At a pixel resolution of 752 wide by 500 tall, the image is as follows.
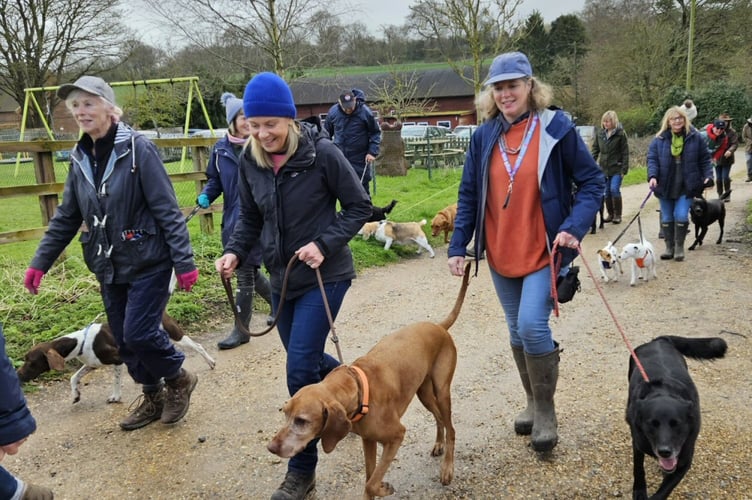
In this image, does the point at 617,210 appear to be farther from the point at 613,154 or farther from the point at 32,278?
the point at 32,278

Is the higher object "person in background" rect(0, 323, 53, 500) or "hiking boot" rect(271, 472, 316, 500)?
"person in background" rect(0, 323, 53, 500)

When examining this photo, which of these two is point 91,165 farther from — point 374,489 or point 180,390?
point 374,489

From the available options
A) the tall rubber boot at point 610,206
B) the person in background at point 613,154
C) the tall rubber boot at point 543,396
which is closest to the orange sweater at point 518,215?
the tall rubber boot at point 543,396

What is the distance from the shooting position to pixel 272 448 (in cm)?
261

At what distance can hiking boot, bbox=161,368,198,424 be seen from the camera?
4207mm

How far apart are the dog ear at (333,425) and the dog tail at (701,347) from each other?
2.21 m

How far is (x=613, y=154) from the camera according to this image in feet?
36.6

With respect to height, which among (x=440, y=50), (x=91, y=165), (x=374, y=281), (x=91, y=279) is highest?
(x=440, y=50)

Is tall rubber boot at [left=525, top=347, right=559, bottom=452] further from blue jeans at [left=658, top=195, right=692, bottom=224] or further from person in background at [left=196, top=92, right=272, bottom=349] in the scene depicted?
blue jeans at [left=658, top=195, right=692, bottom=224]

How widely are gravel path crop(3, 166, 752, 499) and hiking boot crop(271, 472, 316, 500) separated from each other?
0.64 ft

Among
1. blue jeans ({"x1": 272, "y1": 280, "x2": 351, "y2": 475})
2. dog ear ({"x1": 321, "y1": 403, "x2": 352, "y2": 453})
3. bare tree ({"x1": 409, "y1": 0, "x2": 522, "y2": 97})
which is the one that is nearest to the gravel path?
blue jeans ({"x1": 272, "y1": 280, "x2": 351, "y2": 475})

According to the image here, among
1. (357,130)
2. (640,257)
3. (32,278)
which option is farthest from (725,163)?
(32,278)

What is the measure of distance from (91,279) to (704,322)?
6546 mm

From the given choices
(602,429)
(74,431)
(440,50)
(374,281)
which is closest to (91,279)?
(74,431)
